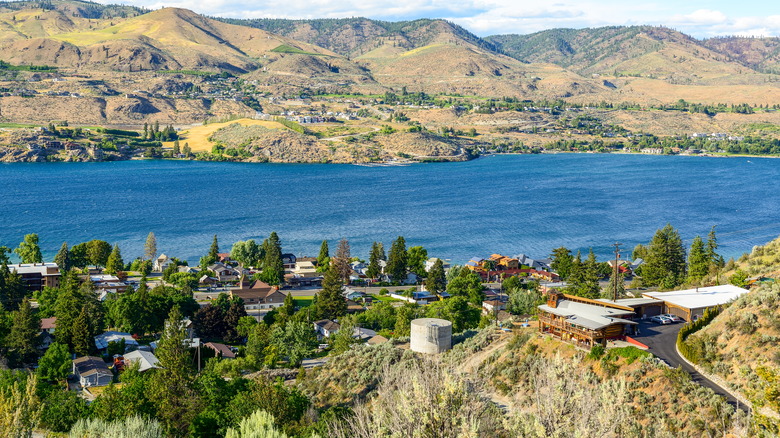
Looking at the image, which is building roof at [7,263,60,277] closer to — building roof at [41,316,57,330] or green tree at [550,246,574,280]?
building roof at [41,316,57,330]

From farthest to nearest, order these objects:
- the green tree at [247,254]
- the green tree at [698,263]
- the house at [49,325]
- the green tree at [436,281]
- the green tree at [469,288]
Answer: the green tree at [247,254] < the green tree at [436,281] < the green tree at [469,288] < the green tree at [698,263] < the house at [49,325]

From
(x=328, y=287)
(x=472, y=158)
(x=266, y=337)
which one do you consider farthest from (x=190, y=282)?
(x=472, y=158)

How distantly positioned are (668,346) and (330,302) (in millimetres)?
25684

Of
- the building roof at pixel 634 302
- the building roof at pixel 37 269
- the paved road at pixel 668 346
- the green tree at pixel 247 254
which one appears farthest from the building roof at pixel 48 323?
the paved road at pixel 668 346

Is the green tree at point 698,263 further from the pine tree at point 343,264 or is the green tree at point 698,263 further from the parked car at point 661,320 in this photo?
the pine tree at point 343,264

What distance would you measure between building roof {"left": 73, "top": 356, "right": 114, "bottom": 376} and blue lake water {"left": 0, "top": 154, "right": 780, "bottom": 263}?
32.7 m

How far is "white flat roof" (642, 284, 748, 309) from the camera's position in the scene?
30.7 metres

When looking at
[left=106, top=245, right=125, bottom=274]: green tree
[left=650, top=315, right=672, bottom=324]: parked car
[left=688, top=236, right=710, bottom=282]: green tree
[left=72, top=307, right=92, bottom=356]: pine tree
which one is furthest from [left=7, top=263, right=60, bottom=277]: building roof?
[left=688, top=236, right=710, bottom=282]: green tree

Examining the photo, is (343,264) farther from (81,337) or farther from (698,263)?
(698,263)

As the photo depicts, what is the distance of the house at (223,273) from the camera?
197 ft

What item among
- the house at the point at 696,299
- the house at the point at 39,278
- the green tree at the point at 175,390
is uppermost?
the house at the point at 696,299

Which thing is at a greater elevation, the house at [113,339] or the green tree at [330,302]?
the green tree at [330,302]

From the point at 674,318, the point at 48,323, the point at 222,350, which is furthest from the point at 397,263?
the point at 674,318

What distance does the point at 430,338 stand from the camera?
101ft
